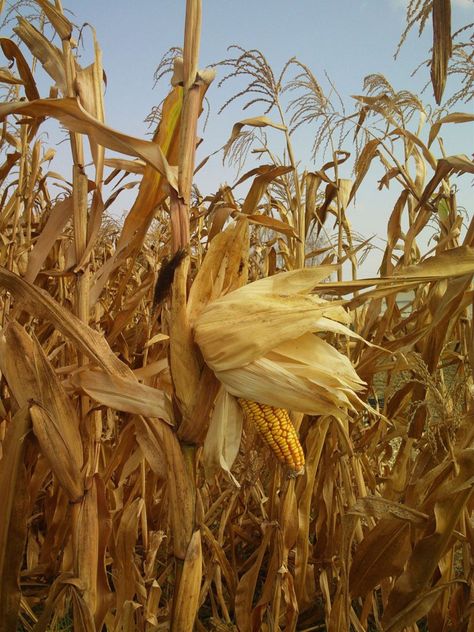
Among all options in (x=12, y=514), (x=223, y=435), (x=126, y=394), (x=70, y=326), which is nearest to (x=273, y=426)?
(x=223, y=435)

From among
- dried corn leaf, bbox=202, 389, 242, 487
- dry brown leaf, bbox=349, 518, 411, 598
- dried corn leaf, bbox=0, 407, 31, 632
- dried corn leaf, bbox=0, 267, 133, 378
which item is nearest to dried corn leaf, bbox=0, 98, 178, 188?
dried corn leaf, bbox=0, 267, 133, 378

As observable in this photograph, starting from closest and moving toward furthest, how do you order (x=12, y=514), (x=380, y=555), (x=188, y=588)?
(x=188, y=588)
(x=12, y=514)
(x=380, y=555)

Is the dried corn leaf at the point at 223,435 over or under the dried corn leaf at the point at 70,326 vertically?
under

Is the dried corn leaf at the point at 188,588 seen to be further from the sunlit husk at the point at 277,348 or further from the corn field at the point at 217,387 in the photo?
the sunlit husk at the point at 277,348

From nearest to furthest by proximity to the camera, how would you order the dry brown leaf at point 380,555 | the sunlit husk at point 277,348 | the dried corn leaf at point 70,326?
the sunlit husk at point 277,348 → the dried corn leaf at point 70,326 → the dry brown leaf at point 380,555

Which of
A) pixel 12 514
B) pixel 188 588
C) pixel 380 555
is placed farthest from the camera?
pixel 380 555

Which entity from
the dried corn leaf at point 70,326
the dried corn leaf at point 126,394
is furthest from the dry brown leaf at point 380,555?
the dried corn leaf at point 70,326

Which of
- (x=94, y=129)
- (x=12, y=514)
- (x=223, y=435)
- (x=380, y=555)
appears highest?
(x=94, y=129)

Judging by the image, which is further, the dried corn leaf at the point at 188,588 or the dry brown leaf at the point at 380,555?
the dry brown leaf at the point at 380,555

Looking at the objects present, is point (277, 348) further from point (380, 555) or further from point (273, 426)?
point (380, 555)

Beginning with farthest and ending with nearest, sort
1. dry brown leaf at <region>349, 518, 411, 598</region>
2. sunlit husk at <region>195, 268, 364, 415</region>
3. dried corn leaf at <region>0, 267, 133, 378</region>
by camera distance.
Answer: dry brown leaf at <region>349, 518, 411, 598</region>, dried corn leaf at <region>0, 267, 133, 378</region>, sunlit husk at <region>195, 268, 364, 415</region>

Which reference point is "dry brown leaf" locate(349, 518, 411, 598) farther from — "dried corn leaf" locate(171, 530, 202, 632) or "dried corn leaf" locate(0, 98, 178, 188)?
"dried corn leaf" locate(0, 98, 178, 188)

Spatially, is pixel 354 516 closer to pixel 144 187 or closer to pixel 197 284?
pixel 197 284

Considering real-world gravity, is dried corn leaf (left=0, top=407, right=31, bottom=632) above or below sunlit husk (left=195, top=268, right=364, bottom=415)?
below
